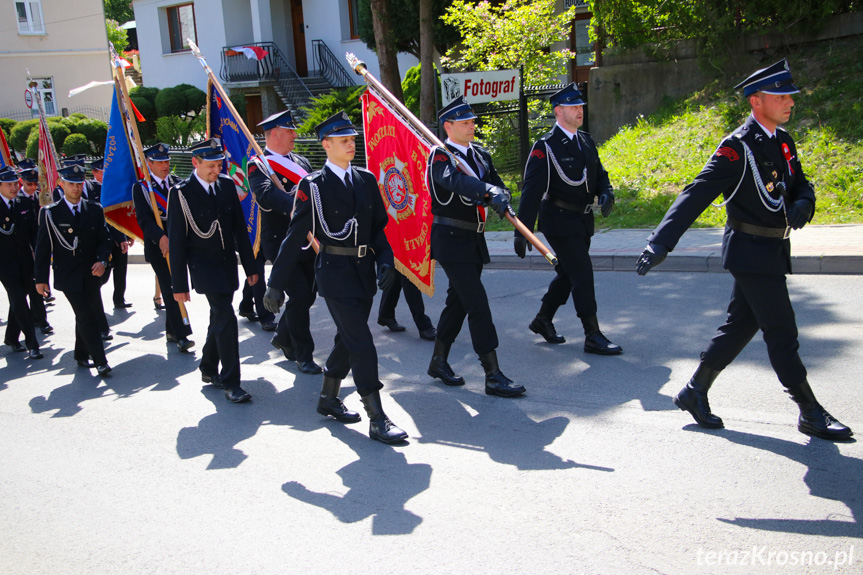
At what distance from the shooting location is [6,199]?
839 cm

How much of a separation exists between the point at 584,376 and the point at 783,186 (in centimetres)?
209

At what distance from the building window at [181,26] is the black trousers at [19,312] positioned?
2461 cm

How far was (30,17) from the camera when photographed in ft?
114

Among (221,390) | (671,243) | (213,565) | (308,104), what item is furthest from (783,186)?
(308,104)

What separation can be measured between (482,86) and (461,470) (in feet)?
34.9

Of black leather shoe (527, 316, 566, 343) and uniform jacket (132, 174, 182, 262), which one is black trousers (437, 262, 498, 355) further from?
uniform jacket (132, 174, 182, 262)

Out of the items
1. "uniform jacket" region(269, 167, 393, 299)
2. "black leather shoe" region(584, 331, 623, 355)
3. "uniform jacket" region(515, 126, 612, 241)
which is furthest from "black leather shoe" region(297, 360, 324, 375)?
"black leather shoe" region(584, 331, 623, 355)

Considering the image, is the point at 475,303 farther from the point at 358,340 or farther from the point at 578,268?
the point at 578,268

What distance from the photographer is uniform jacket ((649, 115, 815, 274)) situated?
14.7ft

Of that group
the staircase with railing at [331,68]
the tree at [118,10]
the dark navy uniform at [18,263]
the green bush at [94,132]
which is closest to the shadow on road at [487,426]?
the dark navy uniform at [18,263]

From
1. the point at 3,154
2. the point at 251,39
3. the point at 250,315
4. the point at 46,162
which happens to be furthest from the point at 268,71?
the point at 250,315

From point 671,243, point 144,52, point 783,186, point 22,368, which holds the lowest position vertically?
point 22,368

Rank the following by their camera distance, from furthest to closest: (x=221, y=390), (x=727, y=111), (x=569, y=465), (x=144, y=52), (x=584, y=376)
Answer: (x=144, y=52), (x=727, y=111), (x=221, y=390), (x=584, y=376), (x=569, y=465)

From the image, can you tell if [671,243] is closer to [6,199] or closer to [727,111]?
[6,199]
